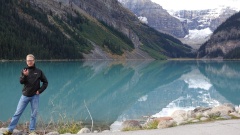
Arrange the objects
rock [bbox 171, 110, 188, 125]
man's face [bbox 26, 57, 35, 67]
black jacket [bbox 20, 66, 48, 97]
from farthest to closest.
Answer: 1. rock [bbox 171, 110, 188, 125]
2. black jacket [bbox 20, 66, 48, 97]
3. man's face [bbox 26, 57, 35, 67]

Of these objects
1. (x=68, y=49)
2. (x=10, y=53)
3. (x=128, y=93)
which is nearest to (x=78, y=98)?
(x=128, y=93)

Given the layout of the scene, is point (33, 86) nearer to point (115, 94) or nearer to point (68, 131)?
point (68, 131)

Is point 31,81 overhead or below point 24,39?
below

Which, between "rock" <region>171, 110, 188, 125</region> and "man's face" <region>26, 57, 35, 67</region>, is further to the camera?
"rock" <region>171, 110, 188, 125</region>

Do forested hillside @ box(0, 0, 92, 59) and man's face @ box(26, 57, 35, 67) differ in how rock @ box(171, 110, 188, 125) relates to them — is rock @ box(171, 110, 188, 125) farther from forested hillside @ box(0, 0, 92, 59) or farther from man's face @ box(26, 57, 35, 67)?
forested hillside @ box(0, 0, 92, 59)

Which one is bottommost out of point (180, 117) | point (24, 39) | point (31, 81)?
point (180, 117)

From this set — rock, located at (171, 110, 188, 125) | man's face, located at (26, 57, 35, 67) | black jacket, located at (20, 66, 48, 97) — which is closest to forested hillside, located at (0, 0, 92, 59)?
rock, located at (171, 110, 188, 125)

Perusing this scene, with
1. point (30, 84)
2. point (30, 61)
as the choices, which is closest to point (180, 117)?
point (30, 84)

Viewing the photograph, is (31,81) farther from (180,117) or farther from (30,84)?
(180,117)

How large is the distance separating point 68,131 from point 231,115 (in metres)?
9.54

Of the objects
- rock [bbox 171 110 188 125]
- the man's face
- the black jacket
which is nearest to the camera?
the man's face

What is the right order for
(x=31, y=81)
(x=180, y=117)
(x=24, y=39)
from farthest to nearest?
(x=24, y=39), (x=180, y=117), (x=31, y=81)

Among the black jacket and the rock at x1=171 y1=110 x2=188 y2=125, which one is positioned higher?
the black jacket

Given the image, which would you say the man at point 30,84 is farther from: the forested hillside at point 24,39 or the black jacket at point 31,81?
the forested hillside at point 24,39
